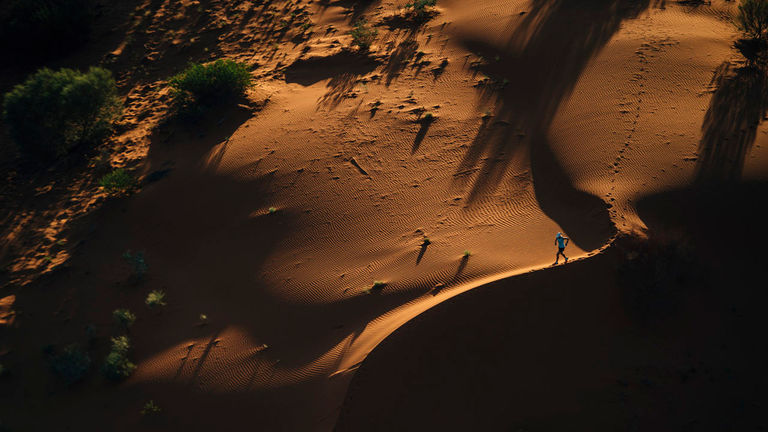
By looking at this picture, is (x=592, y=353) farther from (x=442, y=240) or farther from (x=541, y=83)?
(x=541, y=83)

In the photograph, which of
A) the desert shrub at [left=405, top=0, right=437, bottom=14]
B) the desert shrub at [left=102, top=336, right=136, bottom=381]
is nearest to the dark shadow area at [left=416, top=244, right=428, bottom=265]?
the desert shrub at [left=102, top=336, right=136, bottom=381]

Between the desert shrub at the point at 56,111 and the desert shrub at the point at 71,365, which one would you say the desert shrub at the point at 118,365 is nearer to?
the desert shrub at the point at 71,365

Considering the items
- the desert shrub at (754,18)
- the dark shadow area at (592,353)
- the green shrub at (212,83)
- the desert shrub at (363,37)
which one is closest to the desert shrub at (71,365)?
the dark shadow area at (592,353)

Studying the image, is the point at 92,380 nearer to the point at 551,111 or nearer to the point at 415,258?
the point at 415,258

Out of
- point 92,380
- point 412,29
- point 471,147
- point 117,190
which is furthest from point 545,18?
point 92,380

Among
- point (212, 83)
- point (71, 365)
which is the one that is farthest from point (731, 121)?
point (71, 365)

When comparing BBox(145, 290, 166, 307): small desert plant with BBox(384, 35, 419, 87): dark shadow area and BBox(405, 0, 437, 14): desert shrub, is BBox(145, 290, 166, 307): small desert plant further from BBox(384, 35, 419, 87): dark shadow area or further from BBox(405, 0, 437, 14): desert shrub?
BBox(405, 0, 437, 14): desert shrub

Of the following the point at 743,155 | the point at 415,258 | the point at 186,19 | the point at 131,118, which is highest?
the point at 186,19
